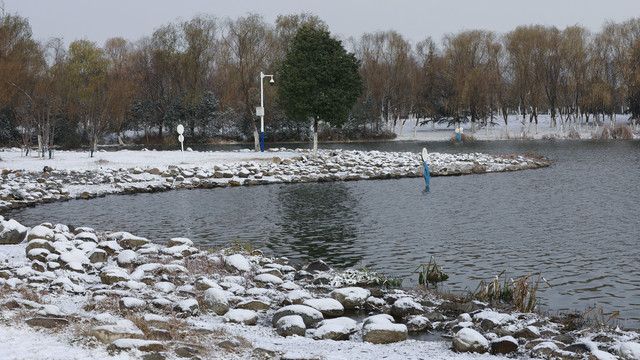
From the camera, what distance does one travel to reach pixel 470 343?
7.09m

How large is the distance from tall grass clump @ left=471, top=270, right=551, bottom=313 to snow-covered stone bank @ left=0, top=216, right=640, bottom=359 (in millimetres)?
507

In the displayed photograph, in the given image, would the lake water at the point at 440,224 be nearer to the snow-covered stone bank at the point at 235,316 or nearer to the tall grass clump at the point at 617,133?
the snow-covered stone bank at the point at 235,316

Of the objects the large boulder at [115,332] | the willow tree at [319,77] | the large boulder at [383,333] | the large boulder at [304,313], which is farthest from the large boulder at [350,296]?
the willow tree at [319,77]

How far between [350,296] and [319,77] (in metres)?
30.0

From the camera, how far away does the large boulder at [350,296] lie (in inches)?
377

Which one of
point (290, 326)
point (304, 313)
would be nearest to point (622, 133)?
point (304, 313)

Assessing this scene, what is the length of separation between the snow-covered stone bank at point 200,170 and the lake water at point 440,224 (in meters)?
1.72

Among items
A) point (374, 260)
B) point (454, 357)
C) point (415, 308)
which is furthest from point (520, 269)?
point (454, 357)

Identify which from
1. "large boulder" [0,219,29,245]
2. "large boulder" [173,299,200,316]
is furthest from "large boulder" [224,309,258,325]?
"large boulder" [0,219,29,245]

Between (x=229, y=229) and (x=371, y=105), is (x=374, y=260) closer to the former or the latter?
(x=229, y=229)

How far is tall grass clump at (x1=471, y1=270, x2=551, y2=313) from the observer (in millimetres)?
9258

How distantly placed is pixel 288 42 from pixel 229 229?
5584 cm

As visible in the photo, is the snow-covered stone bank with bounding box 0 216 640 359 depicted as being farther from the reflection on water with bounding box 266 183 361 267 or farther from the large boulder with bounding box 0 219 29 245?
the reflection on water with bounding box 266 183 361 267

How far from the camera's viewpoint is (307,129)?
263 feet
